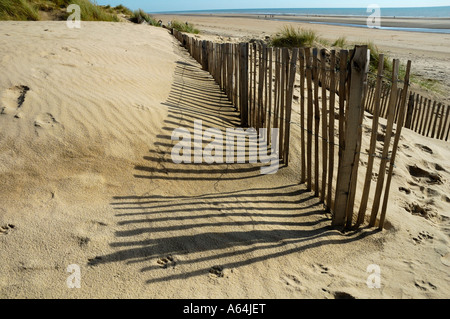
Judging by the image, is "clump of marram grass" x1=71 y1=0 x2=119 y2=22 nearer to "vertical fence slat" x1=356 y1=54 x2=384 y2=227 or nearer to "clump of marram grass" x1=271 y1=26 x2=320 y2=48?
"clump of marram grass" x1=271 y1=26 x2=320 y2=48

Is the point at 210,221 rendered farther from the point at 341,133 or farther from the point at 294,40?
the point at 294,40

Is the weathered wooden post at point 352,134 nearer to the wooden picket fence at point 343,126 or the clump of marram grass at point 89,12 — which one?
the wooden picket fence at point 343,126

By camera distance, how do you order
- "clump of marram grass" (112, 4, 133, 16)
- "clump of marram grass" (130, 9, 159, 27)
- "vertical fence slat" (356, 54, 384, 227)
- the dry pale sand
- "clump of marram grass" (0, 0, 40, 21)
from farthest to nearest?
"clump of marram grass" (112, 4, 133, 16)
"clump of marram grass" (130, 9, 159, 27)
"clump of marram grass" (0, 0, 40, 21)
"vertical fence slat" (356, 54, 384, 227)
the dry pale sand

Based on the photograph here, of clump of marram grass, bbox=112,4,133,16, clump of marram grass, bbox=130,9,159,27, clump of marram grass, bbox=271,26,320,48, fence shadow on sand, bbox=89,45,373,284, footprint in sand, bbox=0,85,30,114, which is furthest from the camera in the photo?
clump of marram grass, bbox=112,4,133,16

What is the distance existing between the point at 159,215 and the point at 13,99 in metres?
2.38

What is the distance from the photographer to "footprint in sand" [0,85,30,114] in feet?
12.4

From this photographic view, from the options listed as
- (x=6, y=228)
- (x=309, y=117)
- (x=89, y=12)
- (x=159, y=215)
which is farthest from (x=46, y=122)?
(x=89, y=12)

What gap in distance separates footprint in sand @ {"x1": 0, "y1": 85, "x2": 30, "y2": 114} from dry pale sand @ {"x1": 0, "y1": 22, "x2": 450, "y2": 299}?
0.8 inches

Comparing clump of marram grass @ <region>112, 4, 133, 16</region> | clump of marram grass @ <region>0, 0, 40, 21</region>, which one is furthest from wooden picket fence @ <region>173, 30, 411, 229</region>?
clump of marram grass @ <region>112, 4, 133, 16</region>
